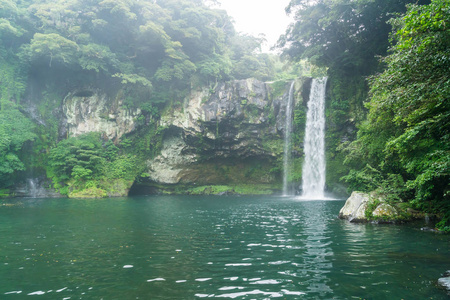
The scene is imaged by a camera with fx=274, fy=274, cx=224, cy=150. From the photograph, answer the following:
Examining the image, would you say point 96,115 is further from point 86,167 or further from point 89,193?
point 89,193

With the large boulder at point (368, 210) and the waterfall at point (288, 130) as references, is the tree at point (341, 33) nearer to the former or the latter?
the waterfall at point (288, 130)

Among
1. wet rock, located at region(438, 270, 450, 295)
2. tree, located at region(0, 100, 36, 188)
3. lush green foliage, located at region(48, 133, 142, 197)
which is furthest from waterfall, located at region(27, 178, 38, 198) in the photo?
wet rock, located at region(438, 270, 450, 295)

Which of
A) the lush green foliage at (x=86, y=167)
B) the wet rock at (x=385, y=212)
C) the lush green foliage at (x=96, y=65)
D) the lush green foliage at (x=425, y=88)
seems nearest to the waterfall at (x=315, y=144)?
the lush green foliage at (x=96, y=65)

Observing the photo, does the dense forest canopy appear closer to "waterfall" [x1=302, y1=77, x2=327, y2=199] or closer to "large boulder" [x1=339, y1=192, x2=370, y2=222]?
"large boulder" [x1=339, y1=192, x2=370, y2=222]

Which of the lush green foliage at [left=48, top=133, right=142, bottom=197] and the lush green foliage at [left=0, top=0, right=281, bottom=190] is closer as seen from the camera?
the lush green foliage at [left=48, top=133, right=142, bottom=197]

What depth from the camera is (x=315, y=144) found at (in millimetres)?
27125

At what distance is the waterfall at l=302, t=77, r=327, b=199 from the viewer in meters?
26.5

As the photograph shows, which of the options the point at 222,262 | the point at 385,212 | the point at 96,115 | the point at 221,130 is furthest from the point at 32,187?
the point at 385,212

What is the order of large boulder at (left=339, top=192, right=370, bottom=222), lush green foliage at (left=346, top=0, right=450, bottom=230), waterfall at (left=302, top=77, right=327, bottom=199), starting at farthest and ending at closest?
waterfall at (left=302, top=77, right=327, bottom=199) → large boulder at (left=339, top=192, right=370, bottom=222) → lush green foliage at (left=346, top=0, right=450, bottom=230)

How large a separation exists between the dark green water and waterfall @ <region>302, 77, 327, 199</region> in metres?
16.6

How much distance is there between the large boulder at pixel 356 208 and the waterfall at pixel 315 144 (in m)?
13.9

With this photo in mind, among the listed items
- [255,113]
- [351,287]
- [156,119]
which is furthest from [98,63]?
[351,287]

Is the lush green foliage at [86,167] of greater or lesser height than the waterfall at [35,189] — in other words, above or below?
above

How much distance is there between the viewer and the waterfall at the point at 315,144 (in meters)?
26.5
